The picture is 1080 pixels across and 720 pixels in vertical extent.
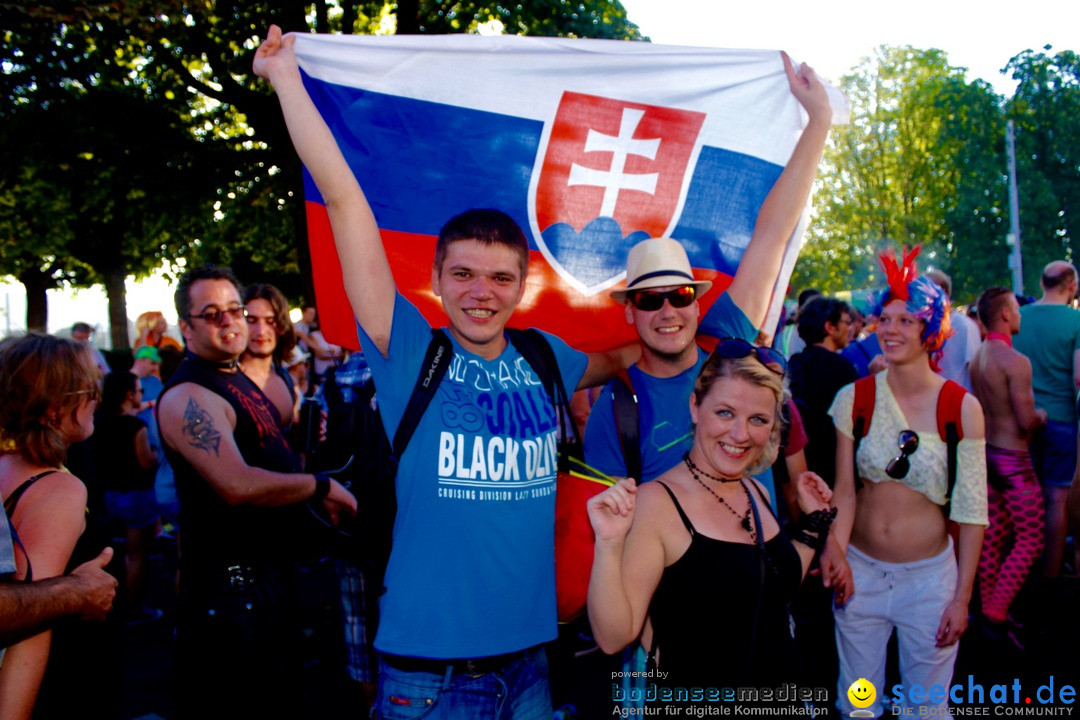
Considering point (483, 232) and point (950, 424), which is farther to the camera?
point (950, 424)

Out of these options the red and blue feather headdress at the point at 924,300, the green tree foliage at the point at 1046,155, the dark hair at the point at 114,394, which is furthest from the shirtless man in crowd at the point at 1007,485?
A: the green tree foliage at the point at 1046,155

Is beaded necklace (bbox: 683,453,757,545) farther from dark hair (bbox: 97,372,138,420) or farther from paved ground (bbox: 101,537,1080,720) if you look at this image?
dark hair (bbox: 97,372,138,420)

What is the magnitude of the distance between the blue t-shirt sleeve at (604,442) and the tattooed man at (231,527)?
128cm

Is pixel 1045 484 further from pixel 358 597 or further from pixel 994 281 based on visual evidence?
pixel 994 281

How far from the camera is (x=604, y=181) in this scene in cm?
335

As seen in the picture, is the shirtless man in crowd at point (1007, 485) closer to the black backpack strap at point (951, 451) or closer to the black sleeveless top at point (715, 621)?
the black backpack strap at point (951, 451)

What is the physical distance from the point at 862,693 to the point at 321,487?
8.42 ft

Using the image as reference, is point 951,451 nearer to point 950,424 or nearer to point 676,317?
point 950,424

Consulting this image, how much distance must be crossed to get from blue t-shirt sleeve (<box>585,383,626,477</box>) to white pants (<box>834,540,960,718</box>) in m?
1.50

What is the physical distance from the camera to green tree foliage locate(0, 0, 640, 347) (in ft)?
40.5

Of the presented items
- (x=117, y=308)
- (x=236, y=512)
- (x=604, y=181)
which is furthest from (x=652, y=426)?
(x=117, y=308)

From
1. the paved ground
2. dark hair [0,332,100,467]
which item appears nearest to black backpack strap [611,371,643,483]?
dark hair [0,332,100,467]

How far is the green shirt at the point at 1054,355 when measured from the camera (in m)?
6.31

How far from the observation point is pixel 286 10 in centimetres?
1270
